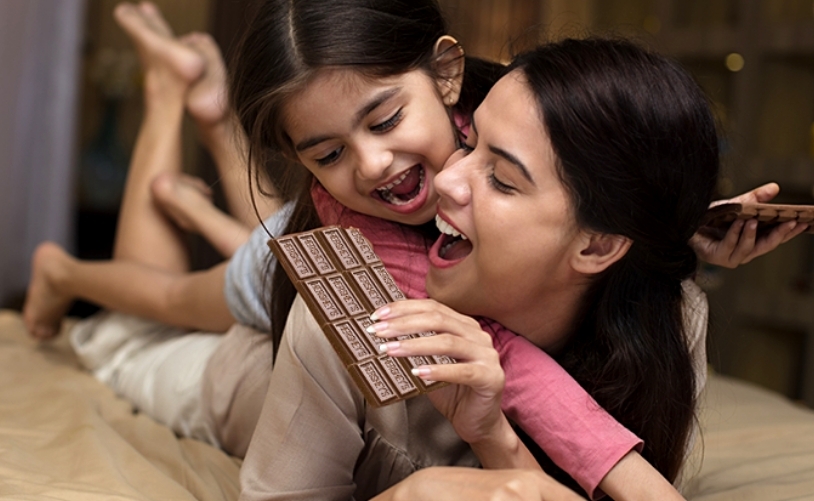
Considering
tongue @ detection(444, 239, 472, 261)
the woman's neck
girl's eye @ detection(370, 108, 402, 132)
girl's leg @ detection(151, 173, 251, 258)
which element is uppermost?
girl's eye @ detection(370, 108, 402, 132)

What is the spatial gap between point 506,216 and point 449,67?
0.43 meters

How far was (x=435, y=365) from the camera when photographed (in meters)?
1.03

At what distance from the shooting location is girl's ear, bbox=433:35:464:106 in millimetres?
1532

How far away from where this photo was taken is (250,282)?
6.36ft

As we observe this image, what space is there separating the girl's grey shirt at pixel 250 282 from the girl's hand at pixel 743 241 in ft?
2.71

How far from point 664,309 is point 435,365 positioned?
1.68ft

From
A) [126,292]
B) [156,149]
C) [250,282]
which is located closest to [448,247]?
[250,282]

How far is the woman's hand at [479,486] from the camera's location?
3.59ft

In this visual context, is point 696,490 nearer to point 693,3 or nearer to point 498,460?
point 498,460

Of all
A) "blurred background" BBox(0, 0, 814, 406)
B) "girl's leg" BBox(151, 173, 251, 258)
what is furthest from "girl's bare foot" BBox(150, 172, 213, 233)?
"blurred background" BBox(0, 0, 814, 406)

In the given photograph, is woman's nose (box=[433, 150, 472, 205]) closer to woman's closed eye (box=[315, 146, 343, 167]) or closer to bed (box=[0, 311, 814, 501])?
woman's closed eye (box=[315, 146, 343, 167])

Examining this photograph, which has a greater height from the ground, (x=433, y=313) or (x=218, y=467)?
(x=433, y=313)

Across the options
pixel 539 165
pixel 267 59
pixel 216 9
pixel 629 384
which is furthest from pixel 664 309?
pixel 216 9

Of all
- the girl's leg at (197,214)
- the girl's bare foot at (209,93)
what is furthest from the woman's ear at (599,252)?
the girl's bare foot at (209,93)
